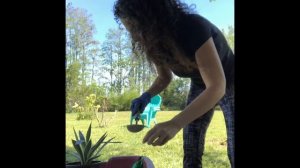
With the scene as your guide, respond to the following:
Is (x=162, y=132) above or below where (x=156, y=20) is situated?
below

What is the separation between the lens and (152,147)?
47.3 inches

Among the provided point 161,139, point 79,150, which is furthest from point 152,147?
point 79,150

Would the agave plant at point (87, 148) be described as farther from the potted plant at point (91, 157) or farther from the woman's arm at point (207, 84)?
the woman's arm at point (207, 84)

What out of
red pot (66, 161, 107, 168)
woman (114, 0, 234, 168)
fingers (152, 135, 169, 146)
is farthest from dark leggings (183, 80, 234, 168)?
red pot (66, 161, 107, 168)

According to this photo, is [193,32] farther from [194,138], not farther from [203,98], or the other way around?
[194,138]

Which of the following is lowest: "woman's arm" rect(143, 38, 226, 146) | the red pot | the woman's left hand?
the red pot

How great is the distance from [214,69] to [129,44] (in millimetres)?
400

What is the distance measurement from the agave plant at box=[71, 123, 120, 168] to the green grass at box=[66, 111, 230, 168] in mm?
18

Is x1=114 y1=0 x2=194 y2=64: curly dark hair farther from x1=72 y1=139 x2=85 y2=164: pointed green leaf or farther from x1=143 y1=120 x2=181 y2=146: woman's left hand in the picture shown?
x1=72 y1=139 x2=85 y2=164: pointed green leaf

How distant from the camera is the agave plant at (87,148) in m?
1.26

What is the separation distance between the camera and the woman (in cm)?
102

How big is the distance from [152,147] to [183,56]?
0.35 metres

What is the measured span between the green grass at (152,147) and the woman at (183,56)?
5 cm
